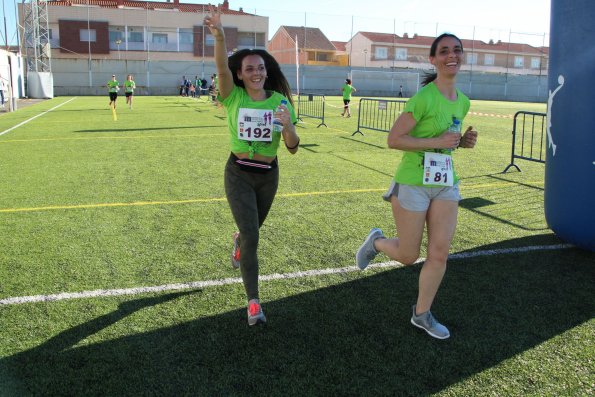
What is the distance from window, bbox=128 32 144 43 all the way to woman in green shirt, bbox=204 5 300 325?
58608 millimetres

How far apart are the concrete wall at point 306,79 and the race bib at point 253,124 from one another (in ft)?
155

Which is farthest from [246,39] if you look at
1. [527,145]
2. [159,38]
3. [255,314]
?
[255,314]

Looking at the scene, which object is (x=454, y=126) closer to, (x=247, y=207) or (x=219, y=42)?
(x=247, y=207)

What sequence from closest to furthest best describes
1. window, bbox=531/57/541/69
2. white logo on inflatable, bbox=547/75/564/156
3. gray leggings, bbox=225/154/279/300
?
gray leggings, bbox=225/154/279/300 → white logo on inflatable, bbox=547/75/564/156 → window, bbox=531/57/541/69

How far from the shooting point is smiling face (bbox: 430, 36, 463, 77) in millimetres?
3674

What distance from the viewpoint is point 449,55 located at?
367 centimetres

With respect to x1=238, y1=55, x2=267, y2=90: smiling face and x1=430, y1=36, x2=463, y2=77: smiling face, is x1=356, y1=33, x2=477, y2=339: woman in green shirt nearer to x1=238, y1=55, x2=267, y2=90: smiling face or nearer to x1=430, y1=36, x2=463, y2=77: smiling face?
x1=430, y1=36, x2=463, y2=77: smiling face

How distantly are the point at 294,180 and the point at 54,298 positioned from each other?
5664mm

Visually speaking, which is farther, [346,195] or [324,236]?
[346,195]

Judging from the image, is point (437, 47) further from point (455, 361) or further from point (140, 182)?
point (140, 182)

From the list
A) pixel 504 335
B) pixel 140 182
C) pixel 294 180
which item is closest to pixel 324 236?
pixel 504 335

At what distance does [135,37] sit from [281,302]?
59359mm

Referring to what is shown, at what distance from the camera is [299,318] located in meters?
4.07

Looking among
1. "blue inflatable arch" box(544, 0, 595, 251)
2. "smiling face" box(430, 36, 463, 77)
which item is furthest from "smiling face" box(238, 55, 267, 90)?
"blue inflatable arch" box(544, 0, 595, 251)
